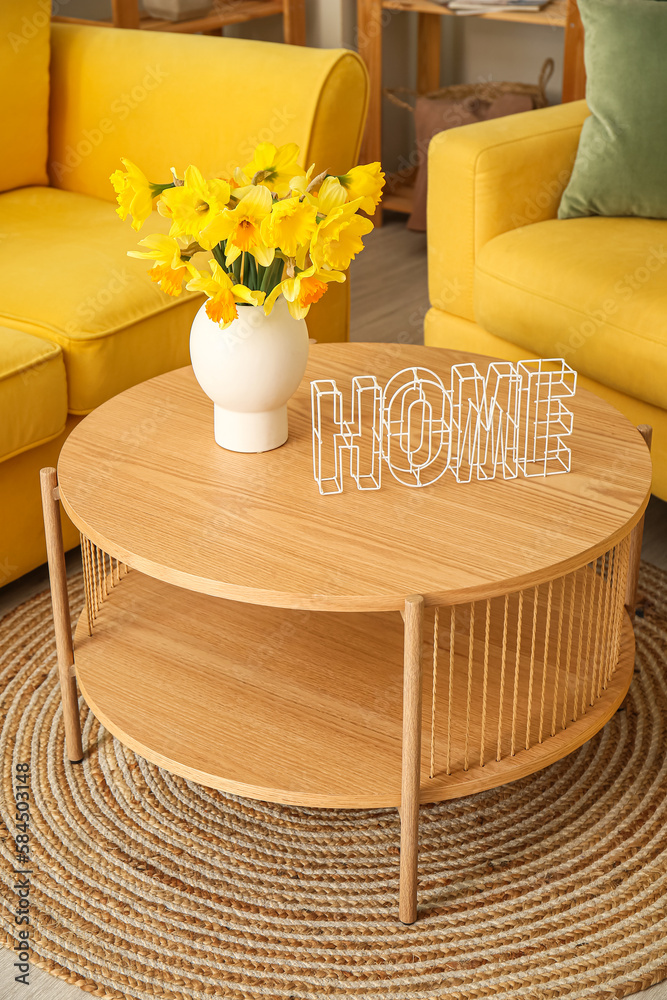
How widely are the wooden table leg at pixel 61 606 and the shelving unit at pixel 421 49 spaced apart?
2415 millimetres

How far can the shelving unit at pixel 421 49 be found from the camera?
320 cm

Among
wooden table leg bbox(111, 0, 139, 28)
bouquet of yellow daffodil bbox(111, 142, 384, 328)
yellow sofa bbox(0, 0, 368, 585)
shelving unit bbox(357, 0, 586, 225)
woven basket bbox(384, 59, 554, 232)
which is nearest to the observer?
bouquet of yellow daffodil bbox(111, 142, 384, 328)

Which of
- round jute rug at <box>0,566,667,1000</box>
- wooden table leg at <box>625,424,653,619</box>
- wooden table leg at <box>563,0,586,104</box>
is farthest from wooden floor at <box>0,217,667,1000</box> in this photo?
wooden table leg at <box>563,0,586,104</box>

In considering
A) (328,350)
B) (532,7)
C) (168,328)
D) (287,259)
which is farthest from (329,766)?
(532,7)

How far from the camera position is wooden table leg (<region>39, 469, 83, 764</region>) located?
4.57 ft

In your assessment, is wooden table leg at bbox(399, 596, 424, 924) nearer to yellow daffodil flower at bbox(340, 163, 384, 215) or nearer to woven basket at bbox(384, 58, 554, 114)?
yellow daffodil flower at bbox(340, 163, 384, 215)

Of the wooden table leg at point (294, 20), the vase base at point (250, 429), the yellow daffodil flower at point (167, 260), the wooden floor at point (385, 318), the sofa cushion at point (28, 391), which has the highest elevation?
the wooden table leg at point (294, 20)

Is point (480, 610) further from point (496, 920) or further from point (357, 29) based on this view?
point (357, 29)

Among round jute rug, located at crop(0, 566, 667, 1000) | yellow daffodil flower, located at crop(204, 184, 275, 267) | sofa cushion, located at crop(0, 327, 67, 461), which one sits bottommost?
round jute rug, located at crop(0, 566, 667, 1000)

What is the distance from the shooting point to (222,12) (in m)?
3.54

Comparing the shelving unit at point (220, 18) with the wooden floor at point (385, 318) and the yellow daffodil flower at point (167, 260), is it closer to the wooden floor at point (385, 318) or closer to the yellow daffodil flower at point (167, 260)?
the wooden floor at point (385, 318)

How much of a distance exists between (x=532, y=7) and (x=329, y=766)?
281 centimetres

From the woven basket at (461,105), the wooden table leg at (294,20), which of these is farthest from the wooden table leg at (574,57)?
the wooden table leg at (294,20)

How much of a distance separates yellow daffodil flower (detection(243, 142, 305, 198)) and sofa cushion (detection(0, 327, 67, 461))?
62cm
